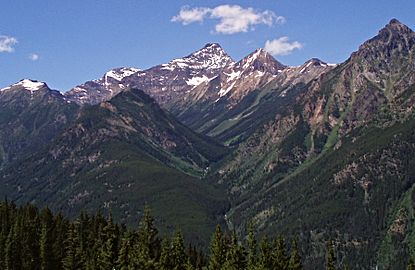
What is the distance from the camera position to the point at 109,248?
4493 inches

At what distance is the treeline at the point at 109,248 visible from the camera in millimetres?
103312

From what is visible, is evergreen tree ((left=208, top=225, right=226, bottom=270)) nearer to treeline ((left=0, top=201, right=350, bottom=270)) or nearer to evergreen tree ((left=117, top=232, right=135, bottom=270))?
treeline ((left=0, top=201, right=350, bottom=270))

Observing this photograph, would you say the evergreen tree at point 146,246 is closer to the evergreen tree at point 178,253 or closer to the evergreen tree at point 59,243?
the evergreen tree at point 178,253

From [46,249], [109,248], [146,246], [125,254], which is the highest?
[46,249]

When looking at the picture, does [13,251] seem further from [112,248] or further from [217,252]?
[217,252]

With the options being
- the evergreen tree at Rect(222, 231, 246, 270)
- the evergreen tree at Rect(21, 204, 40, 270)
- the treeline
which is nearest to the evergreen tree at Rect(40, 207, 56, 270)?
the treeline

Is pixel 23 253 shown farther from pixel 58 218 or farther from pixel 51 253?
pixel 58 218

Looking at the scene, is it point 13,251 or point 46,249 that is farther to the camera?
point 46,249

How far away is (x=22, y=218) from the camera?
142 meters

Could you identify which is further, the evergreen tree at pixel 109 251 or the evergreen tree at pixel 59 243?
the evergreen tree at pixel 59 243

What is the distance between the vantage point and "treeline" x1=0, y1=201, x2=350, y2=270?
103312mm

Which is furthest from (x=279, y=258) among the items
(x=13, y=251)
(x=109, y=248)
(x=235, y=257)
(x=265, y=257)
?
(x=13, y=251)

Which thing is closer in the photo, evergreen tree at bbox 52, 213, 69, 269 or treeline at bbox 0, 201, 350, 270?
treeline at bbox 0, 201, 350, 270

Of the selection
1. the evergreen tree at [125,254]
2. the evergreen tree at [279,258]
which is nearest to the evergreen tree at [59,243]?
the evergreen tree at [125,254]
